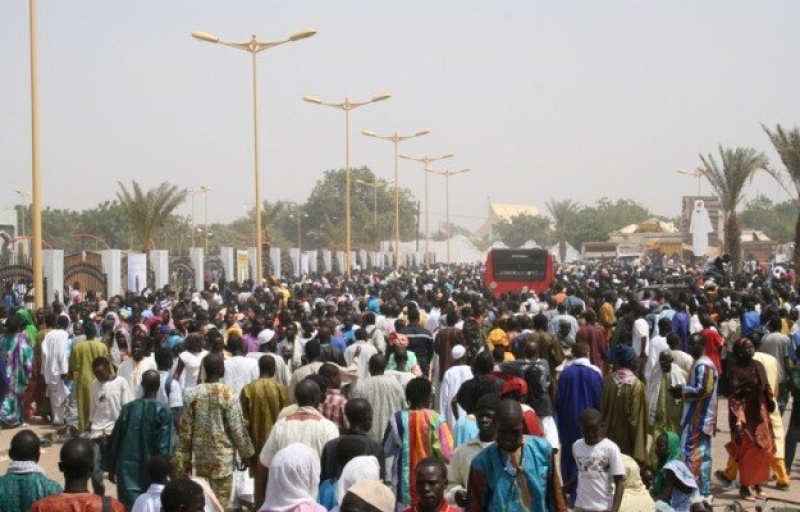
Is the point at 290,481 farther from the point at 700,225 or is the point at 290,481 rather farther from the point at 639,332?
the point at 700,225

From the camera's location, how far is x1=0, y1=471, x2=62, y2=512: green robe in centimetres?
663

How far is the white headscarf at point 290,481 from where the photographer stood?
271 inches

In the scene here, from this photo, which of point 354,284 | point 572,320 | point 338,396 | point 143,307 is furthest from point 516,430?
point 354,284

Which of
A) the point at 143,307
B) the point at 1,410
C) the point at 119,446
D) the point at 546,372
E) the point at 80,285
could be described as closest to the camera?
the point at 119,446

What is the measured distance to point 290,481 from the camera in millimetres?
6918

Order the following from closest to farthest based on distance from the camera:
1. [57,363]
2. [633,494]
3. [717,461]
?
[633,494]
[717,461]
[57,363]

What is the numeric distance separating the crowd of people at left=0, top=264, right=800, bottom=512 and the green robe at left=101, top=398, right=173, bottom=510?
11 millimetres

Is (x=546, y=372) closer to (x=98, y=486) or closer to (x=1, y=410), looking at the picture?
(x=98, y=486)

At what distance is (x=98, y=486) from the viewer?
8.51m

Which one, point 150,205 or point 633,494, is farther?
point 150,205

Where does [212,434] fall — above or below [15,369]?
above

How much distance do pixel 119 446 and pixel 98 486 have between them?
0.59m

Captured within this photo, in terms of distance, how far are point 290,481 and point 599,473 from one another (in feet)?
6.49

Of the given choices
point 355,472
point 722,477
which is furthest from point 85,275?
point 355,472
